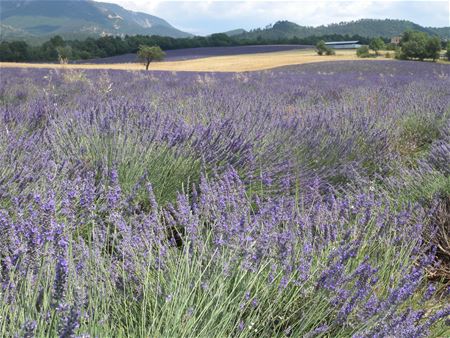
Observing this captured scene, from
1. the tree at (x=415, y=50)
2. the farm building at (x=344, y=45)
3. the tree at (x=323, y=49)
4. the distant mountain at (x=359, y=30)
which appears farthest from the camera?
the distant mountain at (x=359, y=30)

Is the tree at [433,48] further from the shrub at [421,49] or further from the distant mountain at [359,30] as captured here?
the distant mountain at [359,30]

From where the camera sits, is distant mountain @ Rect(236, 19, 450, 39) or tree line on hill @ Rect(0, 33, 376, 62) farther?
distant mountain @ Rect(236, 19, 450, 39)

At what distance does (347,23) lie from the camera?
149m

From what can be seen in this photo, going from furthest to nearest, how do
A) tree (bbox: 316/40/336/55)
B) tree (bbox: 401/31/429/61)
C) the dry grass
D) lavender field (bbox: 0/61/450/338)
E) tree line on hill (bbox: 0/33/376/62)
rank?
tree (bbox: 316/40/336/55) → tree line on hill (bbox: 0/33/376/62) → tree (bbox: 401/31/429/61) → the dry grass → lavender field (bbox: 0/61/450/338)

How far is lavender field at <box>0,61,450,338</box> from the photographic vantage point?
142 cm

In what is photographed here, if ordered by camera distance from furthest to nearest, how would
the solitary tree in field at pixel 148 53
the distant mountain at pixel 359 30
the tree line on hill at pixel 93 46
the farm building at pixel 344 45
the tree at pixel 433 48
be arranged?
the distant mountain at pixel 359 30
the farm building at pixel 344 45
the tree line on hill at pixel 93 46
the tree at pixel 433 48
the solitary tree in field at pixel 148 53

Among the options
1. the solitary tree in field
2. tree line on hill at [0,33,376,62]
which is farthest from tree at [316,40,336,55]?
the solitary tree in field

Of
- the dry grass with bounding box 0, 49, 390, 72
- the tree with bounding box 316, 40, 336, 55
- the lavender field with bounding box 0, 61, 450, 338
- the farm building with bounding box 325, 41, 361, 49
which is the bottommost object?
the lavender field with bounding box 0, 61, 450, 338

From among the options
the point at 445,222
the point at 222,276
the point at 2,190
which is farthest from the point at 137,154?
the point at 445,222

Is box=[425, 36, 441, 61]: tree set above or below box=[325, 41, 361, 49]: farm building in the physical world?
below

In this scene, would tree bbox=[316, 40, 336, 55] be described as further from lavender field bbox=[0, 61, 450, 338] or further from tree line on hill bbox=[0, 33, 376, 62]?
lavender field bbox=[0, 61, 450, 338]

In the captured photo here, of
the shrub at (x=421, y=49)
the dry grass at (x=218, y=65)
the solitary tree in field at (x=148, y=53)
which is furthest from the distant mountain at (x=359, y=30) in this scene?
the solitary tree in field at (x=148, y=53)

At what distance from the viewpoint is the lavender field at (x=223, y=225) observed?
4.65 feet

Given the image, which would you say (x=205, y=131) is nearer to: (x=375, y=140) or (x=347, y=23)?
(x=375, y=140)
